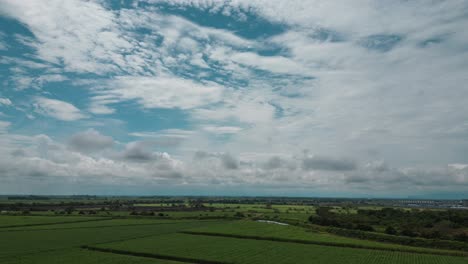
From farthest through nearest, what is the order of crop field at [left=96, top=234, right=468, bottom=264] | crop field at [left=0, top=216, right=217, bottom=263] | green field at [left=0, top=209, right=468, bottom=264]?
crop field at [left=96, top=234, right=468, bottom=264] < green field at [left=0, top=209, right=468, bottom=264] < crop field at [left=0, top=216, right=217, bottom=263]

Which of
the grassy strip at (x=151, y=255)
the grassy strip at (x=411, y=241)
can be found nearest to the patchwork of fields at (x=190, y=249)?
the grassy strip at (x=151, y=255)

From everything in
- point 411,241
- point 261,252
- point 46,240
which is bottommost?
point 411,241

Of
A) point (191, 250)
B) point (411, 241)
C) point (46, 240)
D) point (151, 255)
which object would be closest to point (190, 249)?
point (191, 250)

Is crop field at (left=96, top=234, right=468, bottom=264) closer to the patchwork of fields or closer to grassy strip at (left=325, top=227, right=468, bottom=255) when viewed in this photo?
the patchwork of fields

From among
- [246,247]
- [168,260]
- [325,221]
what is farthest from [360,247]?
[325,221]

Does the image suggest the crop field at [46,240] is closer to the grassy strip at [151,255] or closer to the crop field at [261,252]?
the grassy strip at [151,255]

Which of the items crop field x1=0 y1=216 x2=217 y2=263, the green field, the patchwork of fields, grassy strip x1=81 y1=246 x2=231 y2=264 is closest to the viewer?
crop field x1=0 y1=216 x2=217 y2=263

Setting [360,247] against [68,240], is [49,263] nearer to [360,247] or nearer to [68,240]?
[68,240]

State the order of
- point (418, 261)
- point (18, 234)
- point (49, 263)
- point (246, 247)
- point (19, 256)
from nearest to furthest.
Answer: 1. point (49, 263)
2. point (19, 256)
3. point (418, 261)
4. point (246, 247)
5. point (18, 234)

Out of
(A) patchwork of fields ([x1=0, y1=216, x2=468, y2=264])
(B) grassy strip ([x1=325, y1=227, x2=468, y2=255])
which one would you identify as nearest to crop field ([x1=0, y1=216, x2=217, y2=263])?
(A) patchwork of fields ([x1=0, y1=216, x2=468, y2=264])

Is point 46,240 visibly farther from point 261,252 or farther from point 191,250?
point 261,252

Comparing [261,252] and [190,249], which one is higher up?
[190,249]
